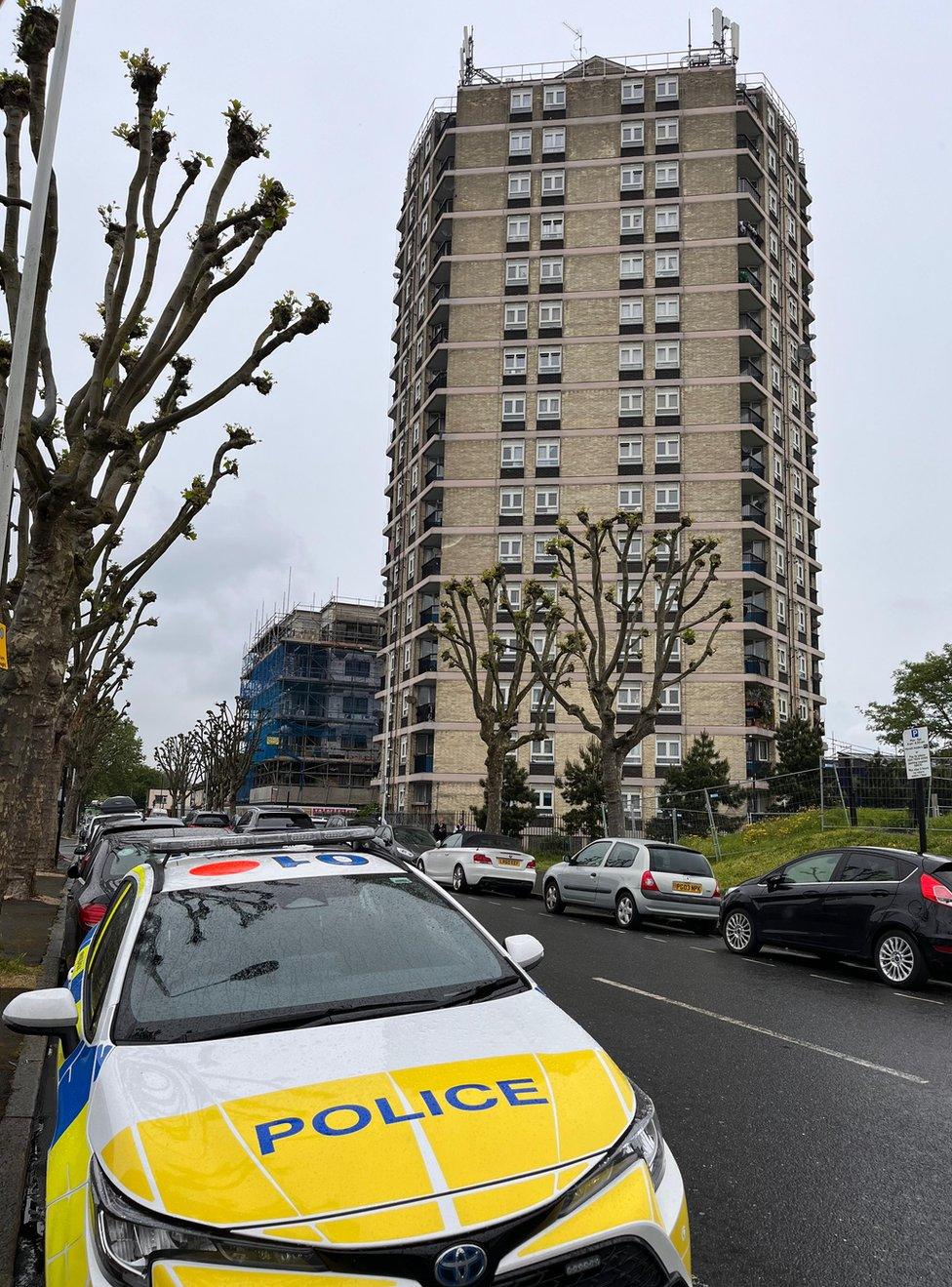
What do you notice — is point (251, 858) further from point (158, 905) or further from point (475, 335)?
point (475, 335)

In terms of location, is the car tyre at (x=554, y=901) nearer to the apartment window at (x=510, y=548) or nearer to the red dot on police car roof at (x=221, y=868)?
the red dot on police car roof at (x=221, y=868)

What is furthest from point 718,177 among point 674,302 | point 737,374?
point 737,374

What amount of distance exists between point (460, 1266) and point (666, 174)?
199ft

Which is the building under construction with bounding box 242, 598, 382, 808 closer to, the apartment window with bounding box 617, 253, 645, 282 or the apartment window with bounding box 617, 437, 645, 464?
the apartment window with bounding box 617, 437, 645, 464

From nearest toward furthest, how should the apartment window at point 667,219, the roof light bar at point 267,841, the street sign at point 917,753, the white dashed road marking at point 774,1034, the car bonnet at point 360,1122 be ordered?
the car bonnet at point 360,1122 → the roof light bar at point 267,841 → the white dashed road marking at point 774,1034 → the street sign at point 917,753 → the apartment window at point 667,219

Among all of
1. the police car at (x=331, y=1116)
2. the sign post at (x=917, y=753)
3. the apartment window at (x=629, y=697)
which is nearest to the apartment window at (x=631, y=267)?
the apartment window at (x=629, y=697)

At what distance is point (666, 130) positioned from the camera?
183ft

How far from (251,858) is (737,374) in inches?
2047

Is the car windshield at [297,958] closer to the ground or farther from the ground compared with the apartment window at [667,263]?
closer to the ground

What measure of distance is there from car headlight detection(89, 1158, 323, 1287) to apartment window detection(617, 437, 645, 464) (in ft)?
171

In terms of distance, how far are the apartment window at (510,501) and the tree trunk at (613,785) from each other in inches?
1140

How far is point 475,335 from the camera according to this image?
56.1 meters

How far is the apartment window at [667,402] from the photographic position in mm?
52594

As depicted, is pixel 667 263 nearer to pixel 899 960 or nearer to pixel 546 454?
pixel 546 454
